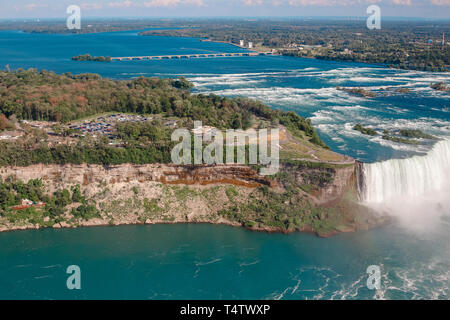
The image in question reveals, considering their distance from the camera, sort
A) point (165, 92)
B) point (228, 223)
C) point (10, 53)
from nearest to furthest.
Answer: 1. point (228, 223)
2. point (165, 92)
3. point (10, 53)

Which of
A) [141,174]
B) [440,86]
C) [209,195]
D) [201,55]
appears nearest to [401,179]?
[209,195]

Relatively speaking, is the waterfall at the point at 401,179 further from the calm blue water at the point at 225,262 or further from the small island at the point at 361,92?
the small island at the point at 361,92

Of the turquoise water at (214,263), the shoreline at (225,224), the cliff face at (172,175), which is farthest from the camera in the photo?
the cliff face at (172,175)

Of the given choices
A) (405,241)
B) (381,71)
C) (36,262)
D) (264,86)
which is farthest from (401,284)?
(381,71)

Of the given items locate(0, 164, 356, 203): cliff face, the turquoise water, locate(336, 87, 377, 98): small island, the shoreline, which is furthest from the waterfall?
locate(336, 87, 377, 98): small island

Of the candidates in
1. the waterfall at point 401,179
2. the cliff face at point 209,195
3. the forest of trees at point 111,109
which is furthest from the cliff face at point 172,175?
the waterfall at point 401,179

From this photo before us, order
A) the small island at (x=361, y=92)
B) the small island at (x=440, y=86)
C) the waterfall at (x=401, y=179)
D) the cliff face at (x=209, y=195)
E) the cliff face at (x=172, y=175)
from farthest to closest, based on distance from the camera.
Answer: the small island at (x=440, y=86) < the small island at (x=361, y=92) < the waterfall at (x=401, y=179) < the cliff face at (x=172, y=175) < the cliff face at (x=209, y=195)

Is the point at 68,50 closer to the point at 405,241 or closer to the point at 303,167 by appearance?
the point at 303,167

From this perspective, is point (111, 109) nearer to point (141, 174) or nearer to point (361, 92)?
point (141, 174)

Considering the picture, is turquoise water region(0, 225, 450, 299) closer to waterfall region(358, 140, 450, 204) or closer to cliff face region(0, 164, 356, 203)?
waterfall region(358, 140, 450, 204)
